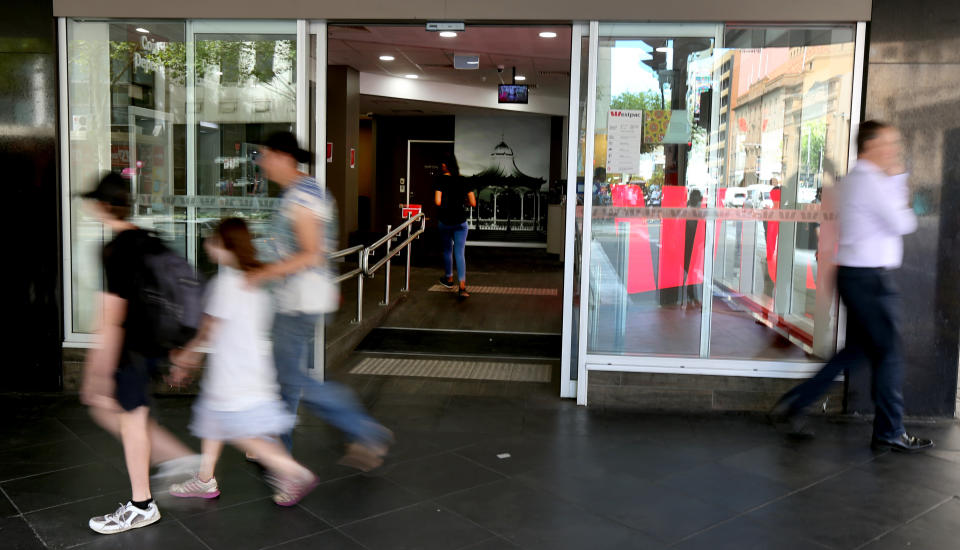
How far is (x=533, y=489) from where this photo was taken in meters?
3.89

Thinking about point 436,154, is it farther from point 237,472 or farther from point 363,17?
point 237,472

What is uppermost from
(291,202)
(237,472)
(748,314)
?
(291,202)

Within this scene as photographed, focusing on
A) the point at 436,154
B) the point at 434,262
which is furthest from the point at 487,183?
the point at 434,262

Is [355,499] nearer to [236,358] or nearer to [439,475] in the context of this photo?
[439,475]

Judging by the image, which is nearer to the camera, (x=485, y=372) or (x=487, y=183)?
(x=485, y=372)

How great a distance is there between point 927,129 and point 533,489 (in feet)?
10.4

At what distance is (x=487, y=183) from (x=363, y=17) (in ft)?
40.2

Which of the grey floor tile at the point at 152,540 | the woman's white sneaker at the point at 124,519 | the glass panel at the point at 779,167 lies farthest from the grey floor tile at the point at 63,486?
the glass panel at the point at 779,167

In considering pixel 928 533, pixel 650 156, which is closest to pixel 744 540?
pixel 928 533

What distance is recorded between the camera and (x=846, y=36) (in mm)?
5059

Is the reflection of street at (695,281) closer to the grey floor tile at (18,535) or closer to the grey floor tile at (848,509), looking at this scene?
the grey floor tile at (848,509)

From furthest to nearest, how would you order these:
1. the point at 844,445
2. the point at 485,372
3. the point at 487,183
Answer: the point at 487,183 → the point at 485,372 → the point at 844,445

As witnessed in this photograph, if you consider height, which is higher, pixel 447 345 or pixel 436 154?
pixel 436 154

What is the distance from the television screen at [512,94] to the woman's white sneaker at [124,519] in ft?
32.7
